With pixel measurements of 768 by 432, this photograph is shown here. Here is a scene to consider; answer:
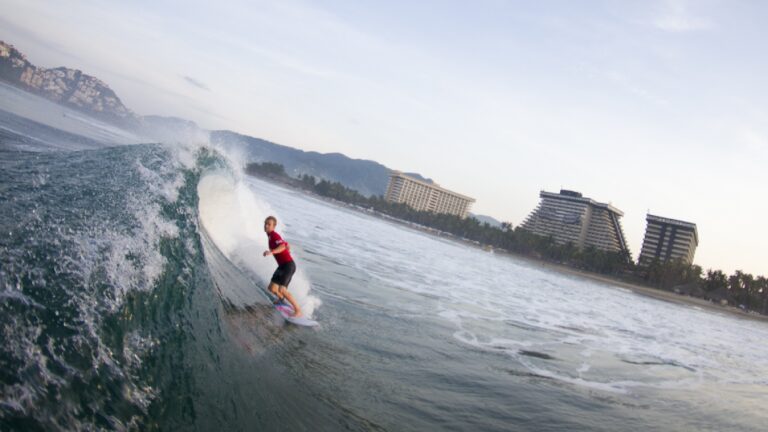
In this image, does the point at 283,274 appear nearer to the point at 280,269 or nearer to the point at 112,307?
the point at 280,269

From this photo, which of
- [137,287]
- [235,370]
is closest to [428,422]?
[235,370]

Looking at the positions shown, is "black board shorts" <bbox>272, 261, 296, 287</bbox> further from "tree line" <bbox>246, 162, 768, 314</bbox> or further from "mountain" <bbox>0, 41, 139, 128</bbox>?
"tree line" <bbox>246, 162, 768, 314</bbox>


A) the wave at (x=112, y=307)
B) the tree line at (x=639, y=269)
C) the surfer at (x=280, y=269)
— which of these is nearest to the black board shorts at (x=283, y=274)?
the surfer at (x=280, y=269)

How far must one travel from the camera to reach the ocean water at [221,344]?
3.57 m

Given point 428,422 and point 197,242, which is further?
point 197,242

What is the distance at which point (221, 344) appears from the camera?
5574 mm

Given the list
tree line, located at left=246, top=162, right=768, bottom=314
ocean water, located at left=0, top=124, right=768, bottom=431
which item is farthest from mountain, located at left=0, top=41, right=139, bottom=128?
ocean water, located at left=0, top=124, right=768, bottom=431

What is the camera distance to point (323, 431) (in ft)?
16.0

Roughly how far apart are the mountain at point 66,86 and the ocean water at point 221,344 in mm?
106370

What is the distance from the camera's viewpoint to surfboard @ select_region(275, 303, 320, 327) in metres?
8.45

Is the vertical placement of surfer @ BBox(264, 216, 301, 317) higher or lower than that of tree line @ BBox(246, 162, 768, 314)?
lower

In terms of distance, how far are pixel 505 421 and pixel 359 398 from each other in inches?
91.9

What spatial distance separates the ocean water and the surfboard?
0.24m

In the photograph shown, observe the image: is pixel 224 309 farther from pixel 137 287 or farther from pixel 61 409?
pixel 61 409
